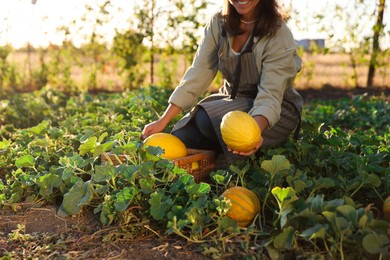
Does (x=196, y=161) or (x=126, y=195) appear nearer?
(x=126, y=195)

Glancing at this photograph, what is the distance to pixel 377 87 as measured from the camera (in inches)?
384

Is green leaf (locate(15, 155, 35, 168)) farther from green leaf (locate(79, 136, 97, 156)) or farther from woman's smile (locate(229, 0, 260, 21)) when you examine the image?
woman's smile (locate(229, 0, 260, 21))

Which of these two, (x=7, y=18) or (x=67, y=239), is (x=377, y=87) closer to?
(x=7, y=18)

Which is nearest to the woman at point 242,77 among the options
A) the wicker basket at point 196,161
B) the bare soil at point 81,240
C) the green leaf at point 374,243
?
the wicker basket at point 196,161

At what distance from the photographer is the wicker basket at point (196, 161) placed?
3.14m

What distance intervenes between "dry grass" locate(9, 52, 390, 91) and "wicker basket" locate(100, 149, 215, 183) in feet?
20.4

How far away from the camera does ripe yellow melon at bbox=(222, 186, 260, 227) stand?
8.41ft

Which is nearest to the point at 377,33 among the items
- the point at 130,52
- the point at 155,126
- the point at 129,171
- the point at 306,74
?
the point at 306,74

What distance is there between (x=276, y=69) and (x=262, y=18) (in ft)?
1.06

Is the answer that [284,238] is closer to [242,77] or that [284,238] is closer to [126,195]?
[126,195]

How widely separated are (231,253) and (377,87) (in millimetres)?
8129

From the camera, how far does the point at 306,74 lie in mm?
9867

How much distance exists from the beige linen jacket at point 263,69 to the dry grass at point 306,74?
5.83 metres

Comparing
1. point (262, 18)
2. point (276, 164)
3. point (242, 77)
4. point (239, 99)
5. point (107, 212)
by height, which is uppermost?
point (262, 18)
